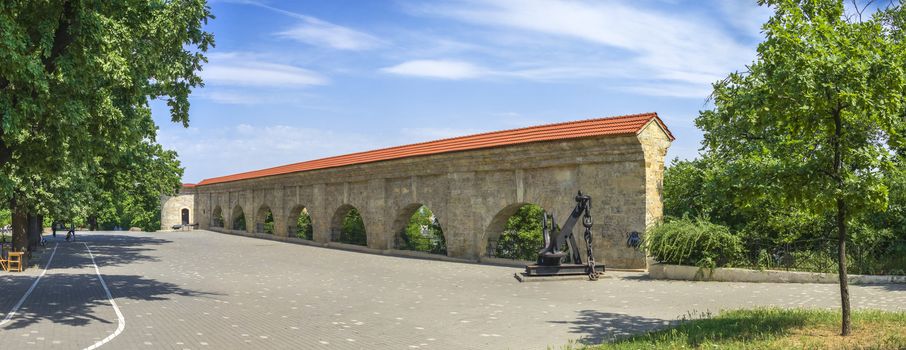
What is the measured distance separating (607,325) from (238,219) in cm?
4179

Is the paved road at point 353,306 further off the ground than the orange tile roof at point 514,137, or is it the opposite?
the orange tile roof at point 514,137

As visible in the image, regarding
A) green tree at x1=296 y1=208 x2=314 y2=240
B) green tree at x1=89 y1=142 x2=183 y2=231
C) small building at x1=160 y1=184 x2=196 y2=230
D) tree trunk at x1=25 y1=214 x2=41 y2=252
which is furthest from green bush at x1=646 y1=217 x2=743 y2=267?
small building at x1=160 y1=184 x2=196 y2=230

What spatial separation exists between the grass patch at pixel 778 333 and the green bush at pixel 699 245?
553 centimetres

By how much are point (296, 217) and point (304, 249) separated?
7.49m

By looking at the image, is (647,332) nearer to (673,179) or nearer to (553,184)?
(553,184)

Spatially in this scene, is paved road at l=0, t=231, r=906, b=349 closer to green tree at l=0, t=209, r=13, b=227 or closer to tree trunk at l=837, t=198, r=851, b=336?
tree trunk at l=837, t=198, r=851, b=336

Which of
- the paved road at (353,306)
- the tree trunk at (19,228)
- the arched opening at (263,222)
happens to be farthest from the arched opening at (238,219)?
the paved road at (353,306)

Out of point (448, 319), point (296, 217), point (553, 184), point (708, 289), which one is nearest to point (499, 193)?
point (553, 184)

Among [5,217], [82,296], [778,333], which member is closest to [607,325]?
[778,333]

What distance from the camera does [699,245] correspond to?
1515 centimetres

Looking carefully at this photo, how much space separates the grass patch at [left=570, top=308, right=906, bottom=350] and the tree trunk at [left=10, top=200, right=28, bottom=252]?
20975 mm

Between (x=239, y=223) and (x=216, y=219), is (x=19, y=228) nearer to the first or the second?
(x=239, y=223)

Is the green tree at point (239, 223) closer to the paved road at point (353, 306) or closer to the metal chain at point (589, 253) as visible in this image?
the paved road at point (353, 306)

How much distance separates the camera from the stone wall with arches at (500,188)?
685 inches
